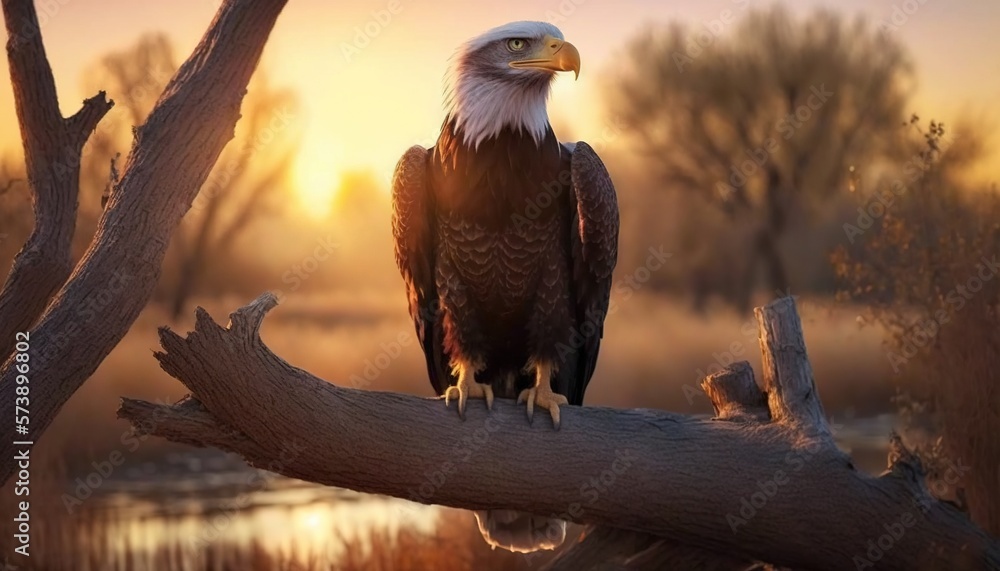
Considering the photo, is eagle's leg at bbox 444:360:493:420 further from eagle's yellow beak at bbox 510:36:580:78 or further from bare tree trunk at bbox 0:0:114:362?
bare tree trunk at bbox 0:0:114:362

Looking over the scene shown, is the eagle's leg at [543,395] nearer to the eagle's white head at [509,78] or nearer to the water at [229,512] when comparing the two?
the eagle's white head at [509,78]

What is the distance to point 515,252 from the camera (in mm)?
4312

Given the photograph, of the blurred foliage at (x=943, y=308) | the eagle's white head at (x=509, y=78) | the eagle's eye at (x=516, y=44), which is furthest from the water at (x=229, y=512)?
the eagle's eye at (x=516, y=44)

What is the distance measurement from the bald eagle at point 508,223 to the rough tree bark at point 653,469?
0.84 ft

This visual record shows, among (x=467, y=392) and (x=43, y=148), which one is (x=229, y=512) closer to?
(x=43, y=148)

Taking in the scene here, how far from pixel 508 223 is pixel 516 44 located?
78 cm

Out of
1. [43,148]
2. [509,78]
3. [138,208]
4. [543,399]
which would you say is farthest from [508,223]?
[43,148]

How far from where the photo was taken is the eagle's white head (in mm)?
4332

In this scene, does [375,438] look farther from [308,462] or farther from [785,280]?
[785,280]

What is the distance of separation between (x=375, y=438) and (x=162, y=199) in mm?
1591

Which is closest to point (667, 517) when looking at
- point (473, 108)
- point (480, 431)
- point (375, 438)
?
point (480, 431)

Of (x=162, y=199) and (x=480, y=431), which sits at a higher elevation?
(x=162, y=199)

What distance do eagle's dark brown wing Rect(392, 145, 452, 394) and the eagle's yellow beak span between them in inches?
25.2

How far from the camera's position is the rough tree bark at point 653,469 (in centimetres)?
382
